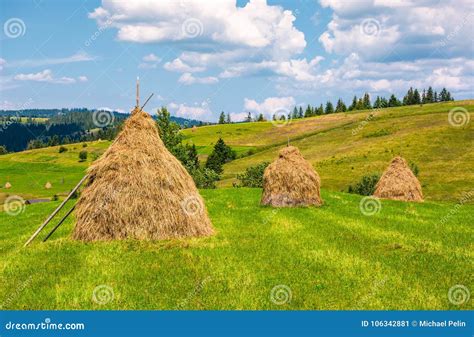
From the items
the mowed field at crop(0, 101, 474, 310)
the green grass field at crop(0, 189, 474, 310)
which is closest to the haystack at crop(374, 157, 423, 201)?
the mowed field at crop(0, 101, 474, 310)

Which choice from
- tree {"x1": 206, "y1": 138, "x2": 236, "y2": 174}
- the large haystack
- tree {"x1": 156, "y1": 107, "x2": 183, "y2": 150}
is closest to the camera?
the large haystack

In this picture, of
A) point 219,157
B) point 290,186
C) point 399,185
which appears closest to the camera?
point 290,186

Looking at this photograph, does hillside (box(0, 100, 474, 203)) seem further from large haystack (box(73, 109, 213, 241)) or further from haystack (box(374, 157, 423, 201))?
large haystack (box(73, 109, 213, 241))

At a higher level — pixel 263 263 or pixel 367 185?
pixel 263 263

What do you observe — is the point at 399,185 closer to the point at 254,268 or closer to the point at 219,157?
the point at 254,268

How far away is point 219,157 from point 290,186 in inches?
3382

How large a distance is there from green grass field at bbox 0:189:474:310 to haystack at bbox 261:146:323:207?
7.56 meters

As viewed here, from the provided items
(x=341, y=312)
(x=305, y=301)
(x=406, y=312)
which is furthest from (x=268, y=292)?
(x=406, y=312)

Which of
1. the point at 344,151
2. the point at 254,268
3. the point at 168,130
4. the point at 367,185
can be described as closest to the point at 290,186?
the point at 254,268

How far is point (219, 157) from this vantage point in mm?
115062

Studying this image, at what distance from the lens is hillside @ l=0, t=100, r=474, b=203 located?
80.5 m

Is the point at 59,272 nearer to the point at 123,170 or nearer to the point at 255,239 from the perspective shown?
the point at 123,170

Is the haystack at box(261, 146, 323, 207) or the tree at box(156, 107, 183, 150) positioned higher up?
the tree at box(156, 107, 183, 150)

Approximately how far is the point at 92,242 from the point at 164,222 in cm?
262
